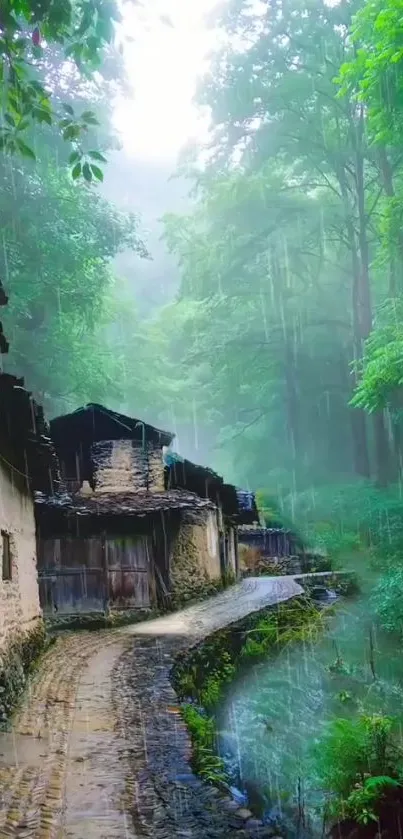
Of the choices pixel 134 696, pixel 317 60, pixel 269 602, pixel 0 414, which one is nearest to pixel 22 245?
pixel 317 60

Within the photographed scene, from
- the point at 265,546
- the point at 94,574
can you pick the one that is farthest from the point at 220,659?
the point at 265,546

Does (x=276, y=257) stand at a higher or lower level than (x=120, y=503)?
higher

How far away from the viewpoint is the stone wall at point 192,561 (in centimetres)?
1903

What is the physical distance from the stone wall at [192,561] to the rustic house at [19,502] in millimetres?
7305

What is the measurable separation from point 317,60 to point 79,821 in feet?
93.4

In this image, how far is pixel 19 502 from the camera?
35.7ft

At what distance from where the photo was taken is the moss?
7.90 metres

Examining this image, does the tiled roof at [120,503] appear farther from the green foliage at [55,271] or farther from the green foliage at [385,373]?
the green foliage at [55,271]

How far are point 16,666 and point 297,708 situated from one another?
4.74m

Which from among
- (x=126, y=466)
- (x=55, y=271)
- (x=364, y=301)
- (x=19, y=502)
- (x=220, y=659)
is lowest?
(x=220, y=659)

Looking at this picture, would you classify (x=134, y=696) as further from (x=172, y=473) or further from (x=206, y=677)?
(x=172, y=473)

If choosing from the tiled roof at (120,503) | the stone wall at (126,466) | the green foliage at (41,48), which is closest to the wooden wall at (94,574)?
the tiled roof at (120,503)

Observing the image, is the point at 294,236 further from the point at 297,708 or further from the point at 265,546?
the point at 297,708

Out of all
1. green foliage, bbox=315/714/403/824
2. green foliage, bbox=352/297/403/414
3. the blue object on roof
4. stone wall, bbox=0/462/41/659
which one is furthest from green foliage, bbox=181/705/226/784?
the blue object on roof
